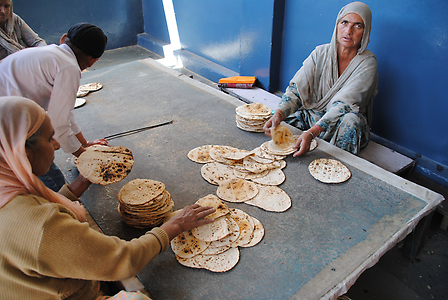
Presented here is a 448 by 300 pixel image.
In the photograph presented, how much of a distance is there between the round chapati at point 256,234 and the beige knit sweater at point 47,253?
78cm

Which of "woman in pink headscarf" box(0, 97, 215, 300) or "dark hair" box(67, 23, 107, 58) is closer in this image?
"woman in pink headscarf" box(0, 97, 215, 300)

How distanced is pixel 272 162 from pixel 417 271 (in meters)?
1.38

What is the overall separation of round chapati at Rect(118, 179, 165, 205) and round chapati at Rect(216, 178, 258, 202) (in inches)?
18.3

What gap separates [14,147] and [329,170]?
2076 mm

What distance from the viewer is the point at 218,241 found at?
179 centimetres

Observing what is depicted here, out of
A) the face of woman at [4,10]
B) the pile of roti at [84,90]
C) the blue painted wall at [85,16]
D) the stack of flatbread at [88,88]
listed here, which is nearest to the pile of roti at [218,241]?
the pile of roti at [84,90]

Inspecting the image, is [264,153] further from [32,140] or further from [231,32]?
[231,32]

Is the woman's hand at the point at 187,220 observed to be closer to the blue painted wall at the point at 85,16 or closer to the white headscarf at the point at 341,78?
the white headscarf at the point at 341,78

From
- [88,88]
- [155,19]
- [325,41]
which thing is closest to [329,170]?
[325,41]

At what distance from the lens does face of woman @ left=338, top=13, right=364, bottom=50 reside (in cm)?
267

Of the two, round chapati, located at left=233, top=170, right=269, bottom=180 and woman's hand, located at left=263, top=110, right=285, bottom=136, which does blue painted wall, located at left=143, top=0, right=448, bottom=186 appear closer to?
woman's hand, located at left=263, top=110, right=285, bottom=136

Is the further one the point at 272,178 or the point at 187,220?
the point at 272,178

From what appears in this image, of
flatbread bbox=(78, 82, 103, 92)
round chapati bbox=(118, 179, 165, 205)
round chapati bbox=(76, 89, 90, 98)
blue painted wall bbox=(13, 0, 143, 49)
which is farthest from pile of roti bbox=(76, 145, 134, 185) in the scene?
blue painted wall bbox=(13, 0, 143, 49)

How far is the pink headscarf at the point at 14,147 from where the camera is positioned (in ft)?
3.50
